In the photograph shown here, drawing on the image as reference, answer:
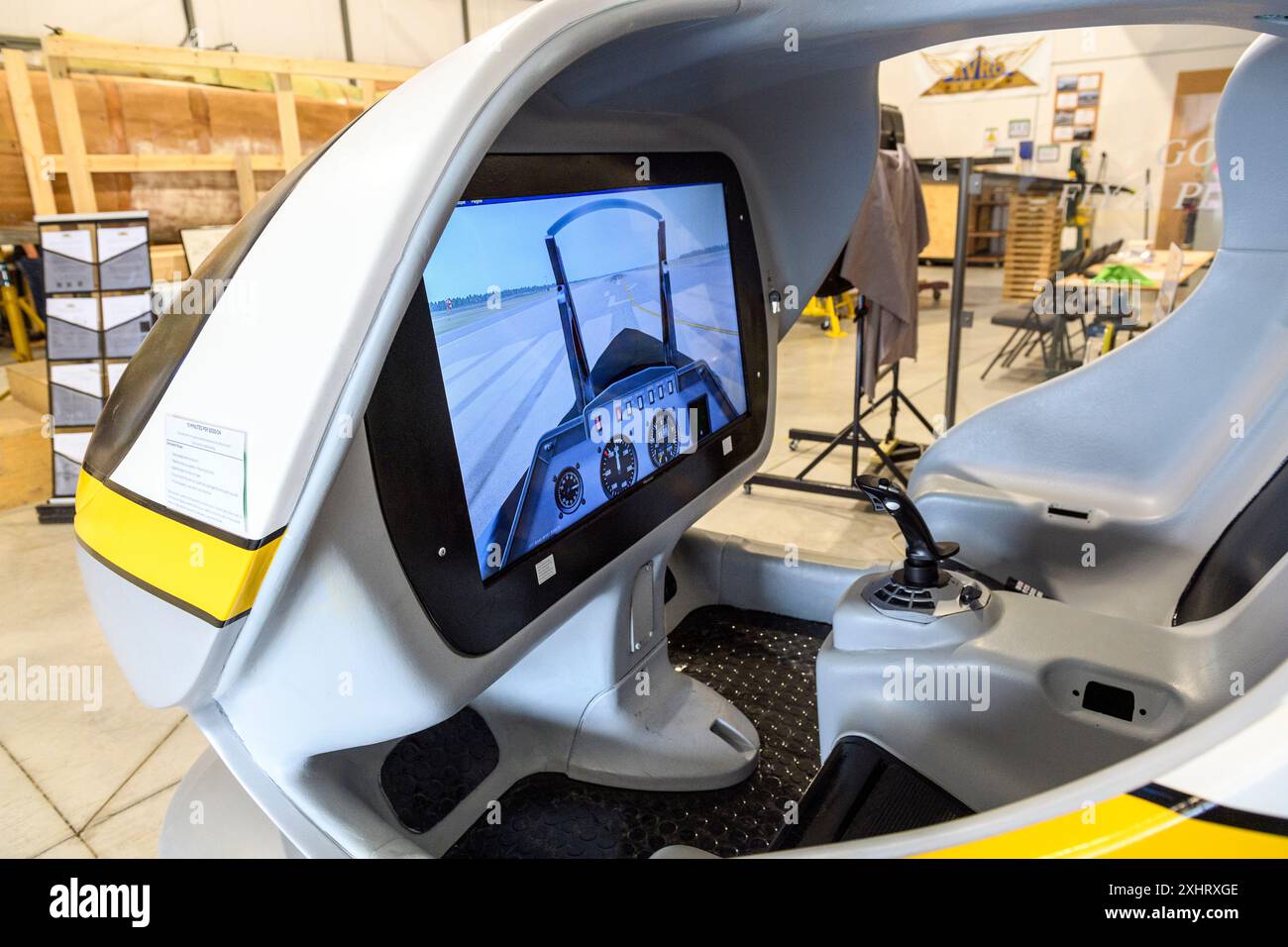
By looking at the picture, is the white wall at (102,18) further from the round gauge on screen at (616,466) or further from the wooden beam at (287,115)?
the round gauge on screen at (616,466)

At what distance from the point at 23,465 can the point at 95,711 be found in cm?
226

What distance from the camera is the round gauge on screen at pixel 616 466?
1.12 metres

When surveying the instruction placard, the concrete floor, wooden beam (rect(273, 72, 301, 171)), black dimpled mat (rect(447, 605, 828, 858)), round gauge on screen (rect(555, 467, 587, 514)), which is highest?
wooden beam (rect(273, 72, 301, 171))

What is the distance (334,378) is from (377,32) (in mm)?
11448

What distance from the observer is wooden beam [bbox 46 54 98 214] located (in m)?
4.10

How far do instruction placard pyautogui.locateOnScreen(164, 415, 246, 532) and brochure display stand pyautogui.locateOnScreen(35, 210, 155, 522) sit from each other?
3.57 m

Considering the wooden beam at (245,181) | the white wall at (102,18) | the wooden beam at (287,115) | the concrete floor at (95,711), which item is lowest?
the concrete floor at (95,711)

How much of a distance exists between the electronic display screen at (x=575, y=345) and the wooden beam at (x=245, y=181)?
4.43 m

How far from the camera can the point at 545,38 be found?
696mm

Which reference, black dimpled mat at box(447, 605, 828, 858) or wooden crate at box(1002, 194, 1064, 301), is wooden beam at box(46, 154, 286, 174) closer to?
black dimpled mat at box(447, 605, 828, 858)

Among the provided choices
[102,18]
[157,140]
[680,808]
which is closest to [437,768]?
[680,808]

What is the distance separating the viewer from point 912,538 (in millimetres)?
1200

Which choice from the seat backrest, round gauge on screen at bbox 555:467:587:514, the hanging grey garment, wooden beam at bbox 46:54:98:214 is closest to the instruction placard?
round gauge on screen at bbox 555:467:587:514

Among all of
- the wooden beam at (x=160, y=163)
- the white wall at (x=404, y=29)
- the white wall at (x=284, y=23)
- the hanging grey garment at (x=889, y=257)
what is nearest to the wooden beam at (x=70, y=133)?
the wooden beam at (x=160, y=163)
